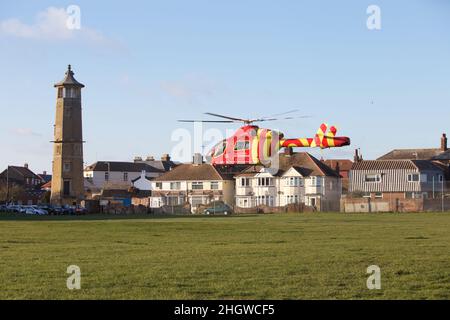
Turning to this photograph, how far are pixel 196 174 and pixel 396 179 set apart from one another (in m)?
32.4

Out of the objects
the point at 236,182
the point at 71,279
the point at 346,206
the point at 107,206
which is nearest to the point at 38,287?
the point at 71,279

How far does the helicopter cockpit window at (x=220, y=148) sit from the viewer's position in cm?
7336

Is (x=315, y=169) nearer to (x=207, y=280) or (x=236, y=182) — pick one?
(x=236, y=182)

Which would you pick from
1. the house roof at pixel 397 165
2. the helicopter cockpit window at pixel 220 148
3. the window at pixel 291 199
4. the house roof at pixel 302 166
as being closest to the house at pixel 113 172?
the house roof at pixel 302 166

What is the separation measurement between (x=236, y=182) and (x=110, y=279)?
111366 millimetres

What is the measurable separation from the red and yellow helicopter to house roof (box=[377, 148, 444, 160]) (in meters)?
78.0

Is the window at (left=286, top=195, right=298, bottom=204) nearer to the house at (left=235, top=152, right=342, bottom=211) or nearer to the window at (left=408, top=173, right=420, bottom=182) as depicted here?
the house at (left=235, top=152, right=342, bottom=211)

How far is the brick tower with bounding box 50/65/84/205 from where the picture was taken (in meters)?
132

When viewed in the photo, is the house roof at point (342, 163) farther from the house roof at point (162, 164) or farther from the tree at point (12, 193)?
the tree at point (12, 193)

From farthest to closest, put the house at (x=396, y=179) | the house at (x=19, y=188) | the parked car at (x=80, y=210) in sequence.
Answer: the house at (x=19, y=188) < the house at (x=396, y=179) < the parked car at (x=80, y=210)

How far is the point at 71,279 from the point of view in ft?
63.2

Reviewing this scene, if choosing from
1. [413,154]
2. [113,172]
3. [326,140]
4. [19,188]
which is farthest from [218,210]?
[113,172]

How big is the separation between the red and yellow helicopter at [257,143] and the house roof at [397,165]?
49.1m

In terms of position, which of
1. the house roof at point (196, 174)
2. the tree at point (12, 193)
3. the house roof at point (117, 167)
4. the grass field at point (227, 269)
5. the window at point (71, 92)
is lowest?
the grass field at point (227, 269)
